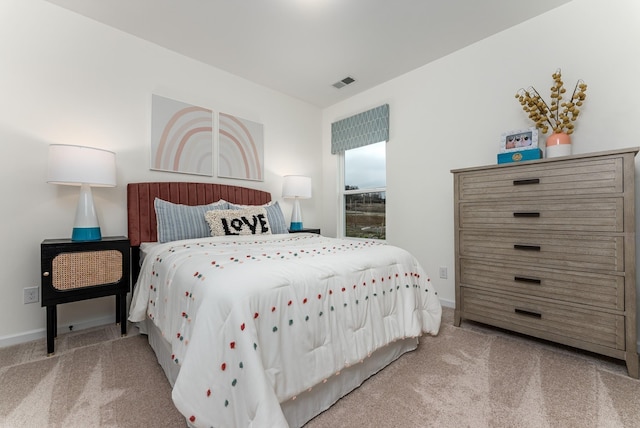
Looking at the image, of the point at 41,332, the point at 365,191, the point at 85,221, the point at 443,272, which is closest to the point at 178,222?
the point at 85,221

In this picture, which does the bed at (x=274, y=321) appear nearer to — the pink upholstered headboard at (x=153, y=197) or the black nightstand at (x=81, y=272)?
the black nightstand at (x=81, y=272)

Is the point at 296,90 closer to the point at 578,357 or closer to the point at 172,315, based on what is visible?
the point at 172,315

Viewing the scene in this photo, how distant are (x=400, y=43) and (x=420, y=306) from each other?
2335 millimetres

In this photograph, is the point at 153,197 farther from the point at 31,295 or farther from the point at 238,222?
the point at 31,295

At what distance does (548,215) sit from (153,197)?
308 cm

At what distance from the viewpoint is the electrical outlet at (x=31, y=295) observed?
6.79 ft

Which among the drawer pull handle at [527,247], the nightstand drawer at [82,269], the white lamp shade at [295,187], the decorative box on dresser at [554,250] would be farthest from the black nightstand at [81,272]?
the drawer pull handle at [527,247]

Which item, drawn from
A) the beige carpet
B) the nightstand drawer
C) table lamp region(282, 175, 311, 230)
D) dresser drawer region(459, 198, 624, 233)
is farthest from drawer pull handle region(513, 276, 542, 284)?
the nightstand drawer

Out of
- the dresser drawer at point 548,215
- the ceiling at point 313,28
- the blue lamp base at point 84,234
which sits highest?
the ceiling at point 313,28

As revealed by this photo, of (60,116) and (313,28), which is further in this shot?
(313,28)

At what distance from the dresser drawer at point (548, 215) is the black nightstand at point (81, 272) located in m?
2.66

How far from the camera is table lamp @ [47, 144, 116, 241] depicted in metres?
1.93

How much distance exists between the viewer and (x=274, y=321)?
112 cm

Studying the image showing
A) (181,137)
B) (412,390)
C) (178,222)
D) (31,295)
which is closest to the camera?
(412,390)
